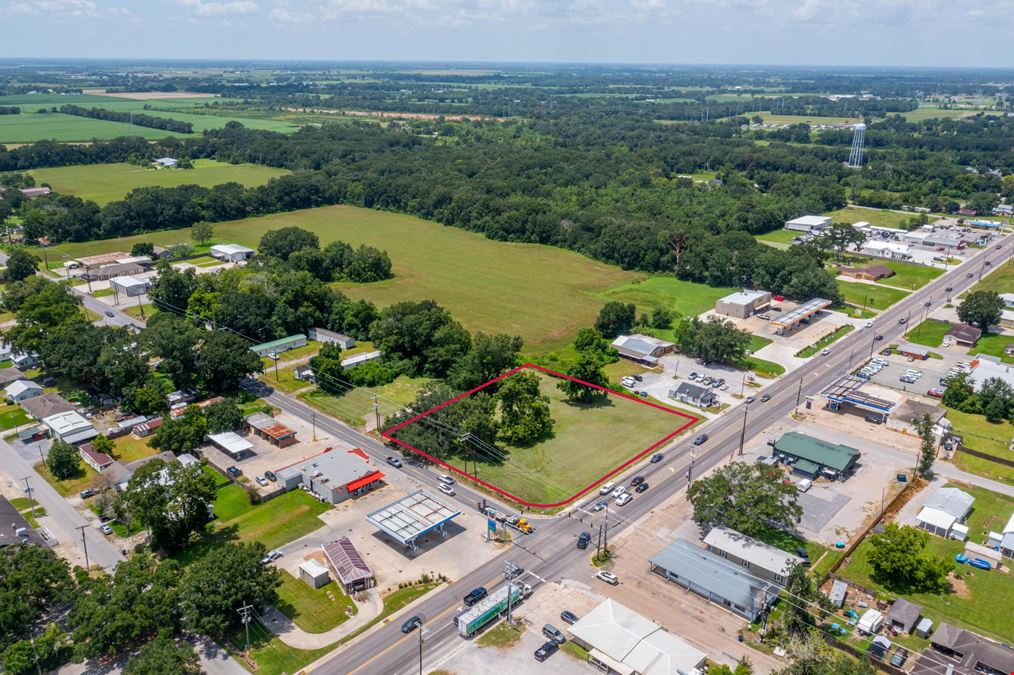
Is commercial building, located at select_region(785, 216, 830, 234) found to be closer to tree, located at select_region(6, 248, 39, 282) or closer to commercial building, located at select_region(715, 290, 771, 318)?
commercial building, located at select_region(715, 290, 771, 318)

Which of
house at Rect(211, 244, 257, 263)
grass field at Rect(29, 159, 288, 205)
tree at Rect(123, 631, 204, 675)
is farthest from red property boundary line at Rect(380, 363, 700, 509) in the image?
grass field at Rect(29, 159, 288, 205)

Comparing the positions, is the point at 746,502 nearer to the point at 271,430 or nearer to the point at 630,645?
the point at 630,645

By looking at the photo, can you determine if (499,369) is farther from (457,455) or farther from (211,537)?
(211,537)

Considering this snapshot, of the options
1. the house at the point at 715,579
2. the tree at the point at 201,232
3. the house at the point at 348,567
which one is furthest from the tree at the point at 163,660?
the tree at the point at 201,232

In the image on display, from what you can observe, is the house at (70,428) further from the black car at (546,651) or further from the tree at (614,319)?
the tree at (614,319)

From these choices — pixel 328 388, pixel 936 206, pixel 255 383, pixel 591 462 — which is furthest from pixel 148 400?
pixel 936 206

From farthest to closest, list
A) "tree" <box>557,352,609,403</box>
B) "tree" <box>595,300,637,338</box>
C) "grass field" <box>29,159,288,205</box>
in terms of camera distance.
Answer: "grass field" <box>29,159,288,205</box>
"tree" <box>595,300,637,338</box>
"tree" <box>557,352,609,403</box>
